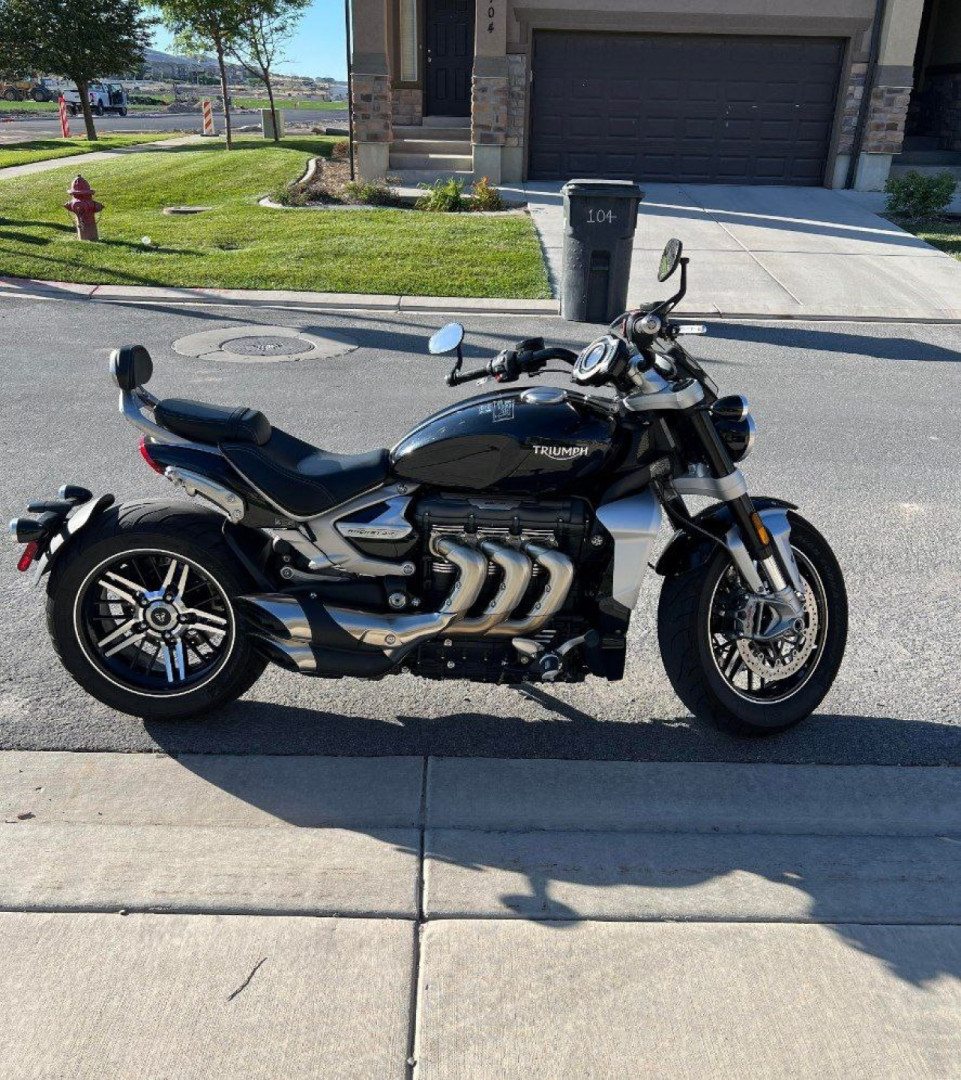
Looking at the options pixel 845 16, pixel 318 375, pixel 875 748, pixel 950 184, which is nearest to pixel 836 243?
pixel 950 184

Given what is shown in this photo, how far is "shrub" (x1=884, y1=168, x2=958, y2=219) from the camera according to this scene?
604 inches

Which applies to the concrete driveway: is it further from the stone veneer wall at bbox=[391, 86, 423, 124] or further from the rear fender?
the rear fender

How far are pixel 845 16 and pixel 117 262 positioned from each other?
1268 centimetres

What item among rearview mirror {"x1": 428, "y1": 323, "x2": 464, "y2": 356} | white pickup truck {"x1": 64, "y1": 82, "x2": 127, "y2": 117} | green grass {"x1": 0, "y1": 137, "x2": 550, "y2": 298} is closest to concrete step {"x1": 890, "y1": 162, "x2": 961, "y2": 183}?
green grass {"x1": 0, "y1": 137, "x2": 550, "y2": 298}

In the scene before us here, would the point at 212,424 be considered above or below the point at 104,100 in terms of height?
above

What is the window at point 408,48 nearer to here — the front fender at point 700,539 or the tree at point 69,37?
the tree at point 69,37

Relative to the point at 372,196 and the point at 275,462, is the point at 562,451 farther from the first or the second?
the point at 372,196

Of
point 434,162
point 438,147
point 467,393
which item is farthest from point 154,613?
point 438,147

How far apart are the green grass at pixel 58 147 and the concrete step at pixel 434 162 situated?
869 cm

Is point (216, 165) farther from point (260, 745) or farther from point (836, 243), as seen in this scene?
point (260, 745)

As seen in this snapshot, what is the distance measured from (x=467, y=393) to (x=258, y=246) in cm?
649

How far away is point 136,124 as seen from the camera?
40344mm

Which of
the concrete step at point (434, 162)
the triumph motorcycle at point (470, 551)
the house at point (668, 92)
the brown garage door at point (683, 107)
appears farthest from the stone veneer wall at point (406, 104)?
the triumph motorcycle at point (470, 551)

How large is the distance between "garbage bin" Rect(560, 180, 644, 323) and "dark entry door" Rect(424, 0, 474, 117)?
484 inches
